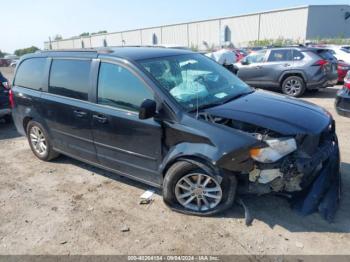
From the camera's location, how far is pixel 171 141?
3455 millimetres

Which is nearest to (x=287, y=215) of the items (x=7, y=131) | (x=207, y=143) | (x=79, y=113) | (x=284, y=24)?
(x=207, y=143)

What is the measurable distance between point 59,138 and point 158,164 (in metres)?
1.89

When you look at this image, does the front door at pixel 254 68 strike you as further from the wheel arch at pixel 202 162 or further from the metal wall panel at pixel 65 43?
the metal wall panel at pixel 65 43

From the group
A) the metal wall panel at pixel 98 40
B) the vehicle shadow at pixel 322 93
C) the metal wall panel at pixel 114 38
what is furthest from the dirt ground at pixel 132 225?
the metal wall panel at pixel 98 40

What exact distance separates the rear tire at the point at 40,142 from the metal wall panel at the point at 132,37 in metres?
67.6

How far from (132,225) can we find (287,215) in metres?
1.69

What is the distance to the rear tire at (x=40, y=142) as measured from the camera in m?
5.02

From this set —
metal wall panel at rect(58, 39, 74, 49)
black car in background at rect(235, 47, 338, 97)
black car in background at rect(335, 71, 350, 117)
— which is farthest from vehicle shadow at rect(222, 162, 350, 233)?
metal wall panel at rect(58, 39, 74, 49)

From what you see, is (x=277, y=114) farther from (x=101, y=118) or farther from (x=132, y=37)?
(x=132, y=37)

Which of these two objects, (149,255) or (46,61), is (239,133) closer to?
(149,255)

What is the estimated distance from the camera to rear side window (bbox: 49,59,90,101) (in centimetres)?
413

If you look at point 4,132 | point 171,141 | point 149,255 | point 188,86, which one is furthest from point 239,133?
point 4,132

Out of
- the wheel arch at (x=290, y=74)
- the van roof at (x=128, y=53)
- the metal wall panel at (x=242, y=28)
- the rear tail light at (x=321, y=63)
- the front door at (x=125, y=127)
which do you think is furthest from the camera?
the metal wall panel at (x=242, y=28)

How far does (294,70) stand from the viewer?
984cm
